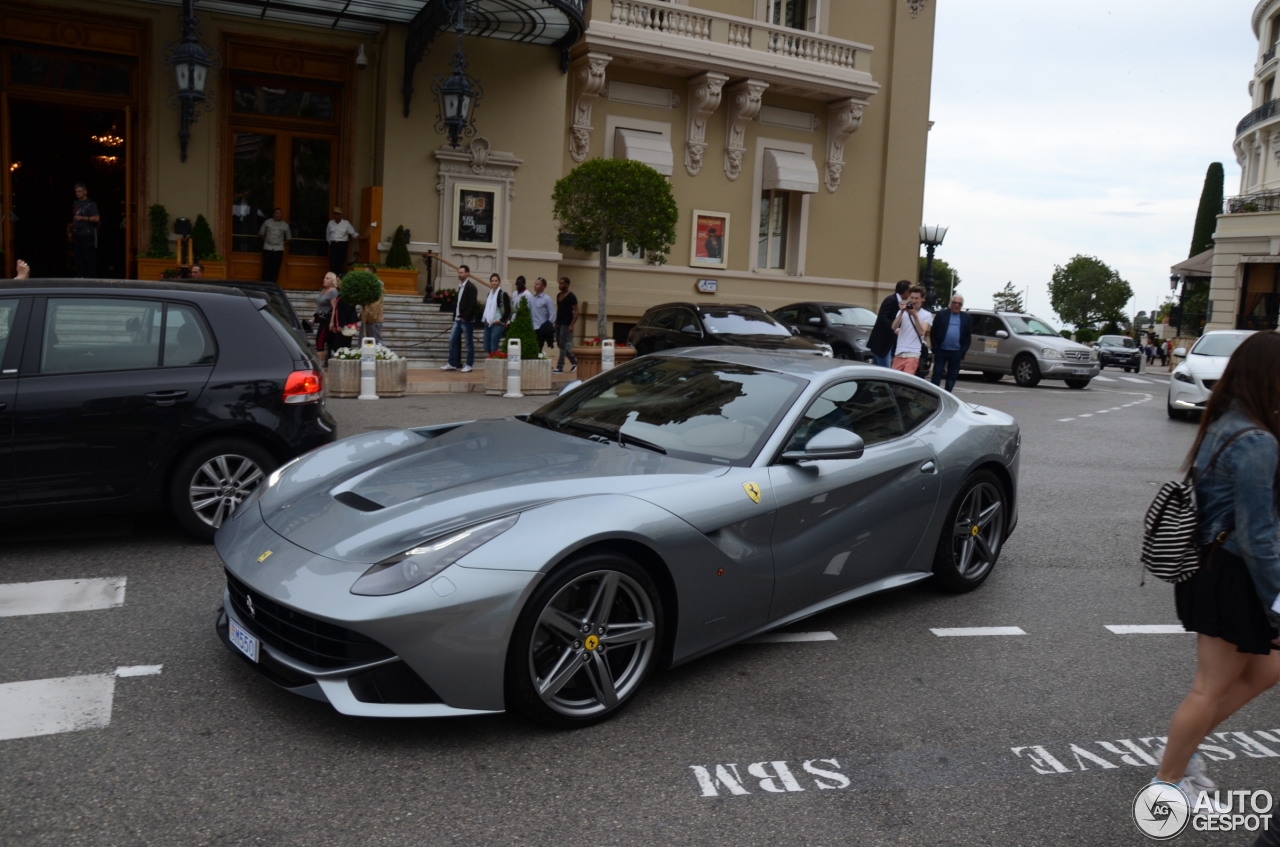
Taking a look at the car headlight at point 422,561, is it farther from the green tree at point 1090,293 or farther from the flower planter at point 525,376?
the green tree at point 1090,293

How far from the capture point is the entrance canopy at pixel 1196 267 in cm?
4808

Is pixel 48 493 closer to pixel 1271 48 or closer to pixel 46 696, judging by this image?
pixel 46 696

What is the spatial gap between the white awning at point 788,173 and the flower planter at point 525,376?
1229 cm

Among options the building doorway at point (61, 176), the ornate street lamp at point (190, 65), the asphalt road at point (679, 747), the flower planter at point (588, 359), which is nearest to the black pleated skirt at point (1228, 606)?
the asphalt road at point (679, 747)

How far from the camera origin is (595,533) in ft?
12.9

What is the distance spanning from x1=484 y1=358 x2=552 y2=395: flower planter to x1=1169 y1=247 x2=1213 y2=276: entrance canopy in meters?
41.1

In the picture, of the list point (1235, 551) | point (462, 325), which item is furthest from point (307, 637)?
point (462, 325)

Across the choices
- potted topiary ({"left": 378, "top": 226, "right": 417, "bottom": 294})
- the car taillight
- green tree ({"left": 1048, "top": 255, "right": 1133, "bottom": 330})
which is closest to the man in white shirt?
potted topiary ({"left": 378, "top": 226, "right": 417, "bottom": 294})

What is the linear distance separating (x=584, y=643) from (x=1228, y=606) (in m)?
2.17

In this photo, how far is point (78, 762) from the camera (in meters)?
3.58

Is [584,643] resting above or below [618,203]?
below

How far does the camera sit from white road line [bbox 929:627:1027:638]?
5.41m

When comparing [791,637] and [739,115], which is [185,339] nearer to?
[791,637]

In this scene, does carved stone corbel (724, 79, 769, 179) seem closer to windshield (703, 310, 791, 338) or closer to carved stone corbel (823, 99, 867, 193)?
carved stone corbel (823, 99, 867, 193)
